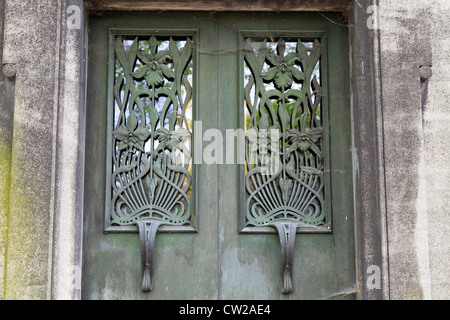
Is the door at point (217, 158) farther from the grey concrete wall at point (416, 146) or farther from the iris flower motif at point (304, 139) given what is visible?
the grey concrete wall at point (416, 146)

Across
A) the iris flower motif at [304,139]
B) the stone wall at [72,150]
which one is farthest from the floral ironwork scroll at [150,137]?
the iris flower motif at [304,139]

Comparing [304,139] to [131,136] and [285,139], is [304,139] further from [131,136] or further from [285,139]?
[131,136]

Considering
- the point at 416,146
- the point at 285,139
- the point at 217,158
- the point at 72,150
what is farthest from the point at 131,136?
the point at 416,146

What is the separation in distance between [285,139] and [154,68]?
1175 mm

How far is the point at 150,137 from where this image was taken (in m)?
5.05

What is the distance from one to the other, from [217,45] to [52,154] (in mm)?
1554

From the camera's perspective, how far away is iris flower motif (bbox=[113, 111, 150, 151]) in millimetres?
5016

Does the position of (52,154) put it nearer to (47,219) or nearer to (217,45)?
(47,219)

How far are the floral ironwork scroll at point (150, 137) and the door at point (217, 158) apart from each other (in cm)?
1

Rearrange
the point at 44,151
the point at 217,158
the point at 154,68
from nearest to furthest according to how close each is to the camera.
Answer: the point at 44,151, the point at 217,158, the point at 154,68

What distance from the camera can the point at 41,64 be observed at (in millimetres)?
4742

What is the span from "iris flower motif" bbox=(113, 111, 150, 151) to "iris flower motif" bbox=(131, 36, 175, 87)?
1.21 feet

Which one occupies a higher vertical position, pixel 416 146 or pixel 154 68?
pixel 154 68

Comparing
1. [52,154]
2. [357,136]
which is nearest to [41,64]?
[52,154]
